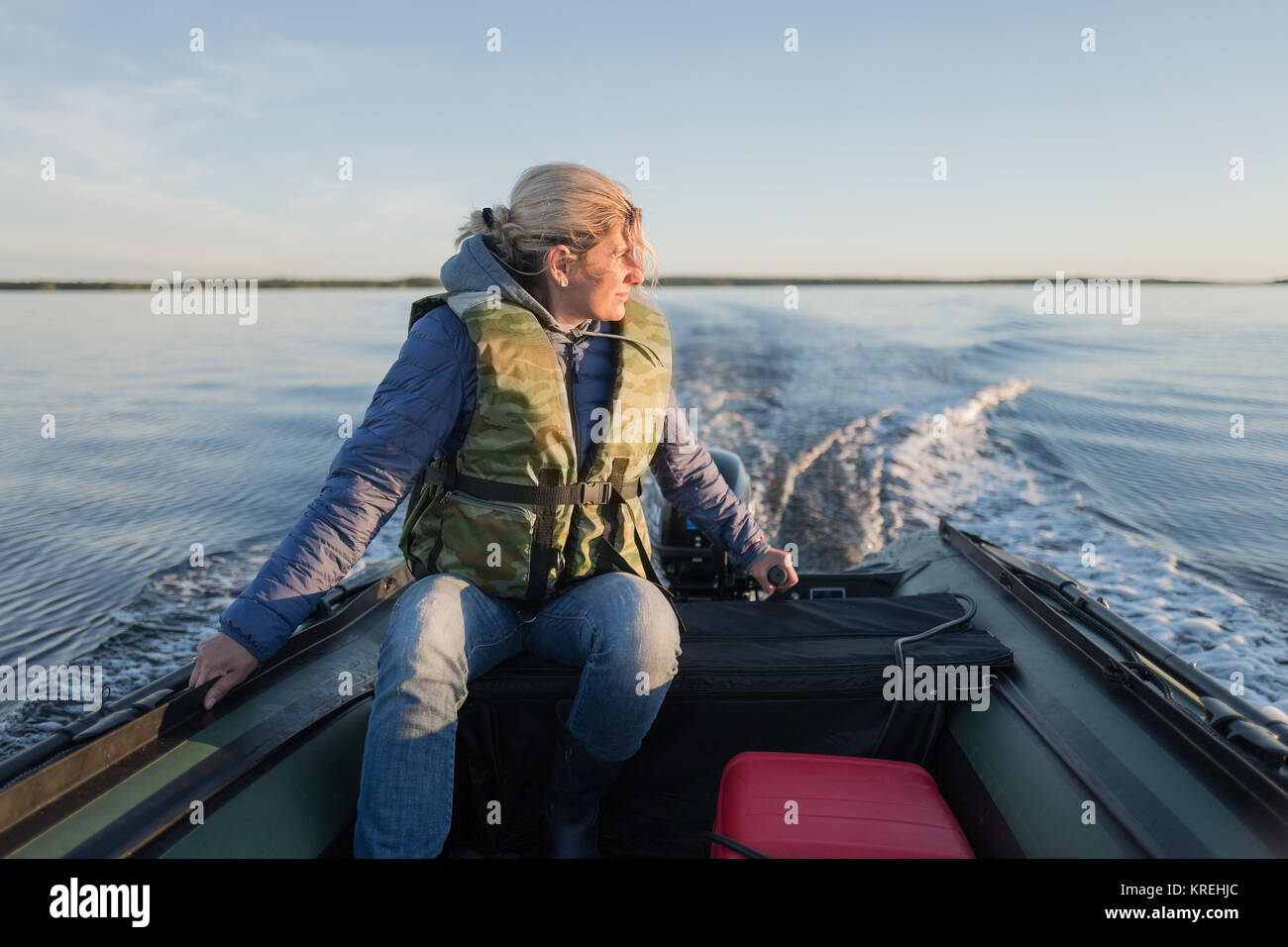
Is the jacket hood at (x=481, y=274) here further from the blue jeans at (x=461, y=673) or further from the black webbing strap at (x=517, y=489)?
the blue jeans at (x=461, y=673)

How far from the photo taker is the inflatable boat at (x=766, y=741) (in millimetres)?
1075

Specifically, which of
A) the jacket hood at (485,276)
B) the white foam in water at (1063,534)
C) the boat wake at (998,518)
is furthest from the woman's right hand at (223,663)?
the boat wake at (998,518)

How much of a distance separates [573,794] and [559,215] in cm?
111

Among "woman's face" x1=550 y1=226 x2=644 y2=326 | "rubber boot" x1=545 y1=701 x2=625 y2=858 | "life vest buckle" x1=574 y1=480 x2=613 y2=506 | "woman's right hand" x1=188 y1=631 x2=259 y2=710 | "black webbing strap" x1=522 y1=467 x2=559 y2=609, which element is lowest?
"rubber boot" x1=545 y1=701 x2=625 y2=858

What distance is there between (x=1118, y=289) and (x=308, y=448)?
5473mm

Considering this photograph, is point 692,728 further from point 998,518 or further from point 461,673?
point 998,518

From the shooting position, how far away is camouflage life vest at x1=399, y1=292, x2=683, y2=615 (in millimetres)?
1443

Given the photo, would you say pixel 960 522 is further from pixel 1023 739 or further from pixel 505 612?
pixel 505 612

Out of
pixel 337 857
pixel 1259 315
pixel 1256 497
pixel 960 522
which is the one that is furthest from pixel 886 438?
pixel 1259 315

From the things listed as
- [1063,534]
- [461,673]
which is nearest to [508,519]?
[461,673]

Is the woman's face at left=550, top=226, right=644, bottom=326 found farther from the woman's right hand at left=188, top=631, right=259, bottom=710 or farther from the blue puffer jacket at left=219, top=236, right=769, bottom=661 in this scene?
the woman's right hand at left=188, top=631, right=259, bottom=710

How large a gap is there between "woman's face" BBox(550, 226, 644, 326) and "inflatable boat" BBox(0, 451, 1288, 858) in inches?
28.4

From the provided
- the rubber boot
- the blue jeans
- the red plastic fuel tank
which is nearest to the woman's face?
the blue jeans

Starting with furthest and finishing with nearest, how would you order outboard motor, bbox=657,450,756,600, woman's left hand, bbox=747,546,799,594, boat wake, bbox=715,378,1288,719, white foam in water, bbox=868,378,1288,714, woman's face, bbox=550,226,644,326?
boat wake, bbox=715,378,1288,719
white foam in water, bbox=868,378,1288,714
outboard motor, bbox=657,450,756,600
woman's left hand, bbox=747,546,799,594
woman's face, bbox=550,226,644,326
